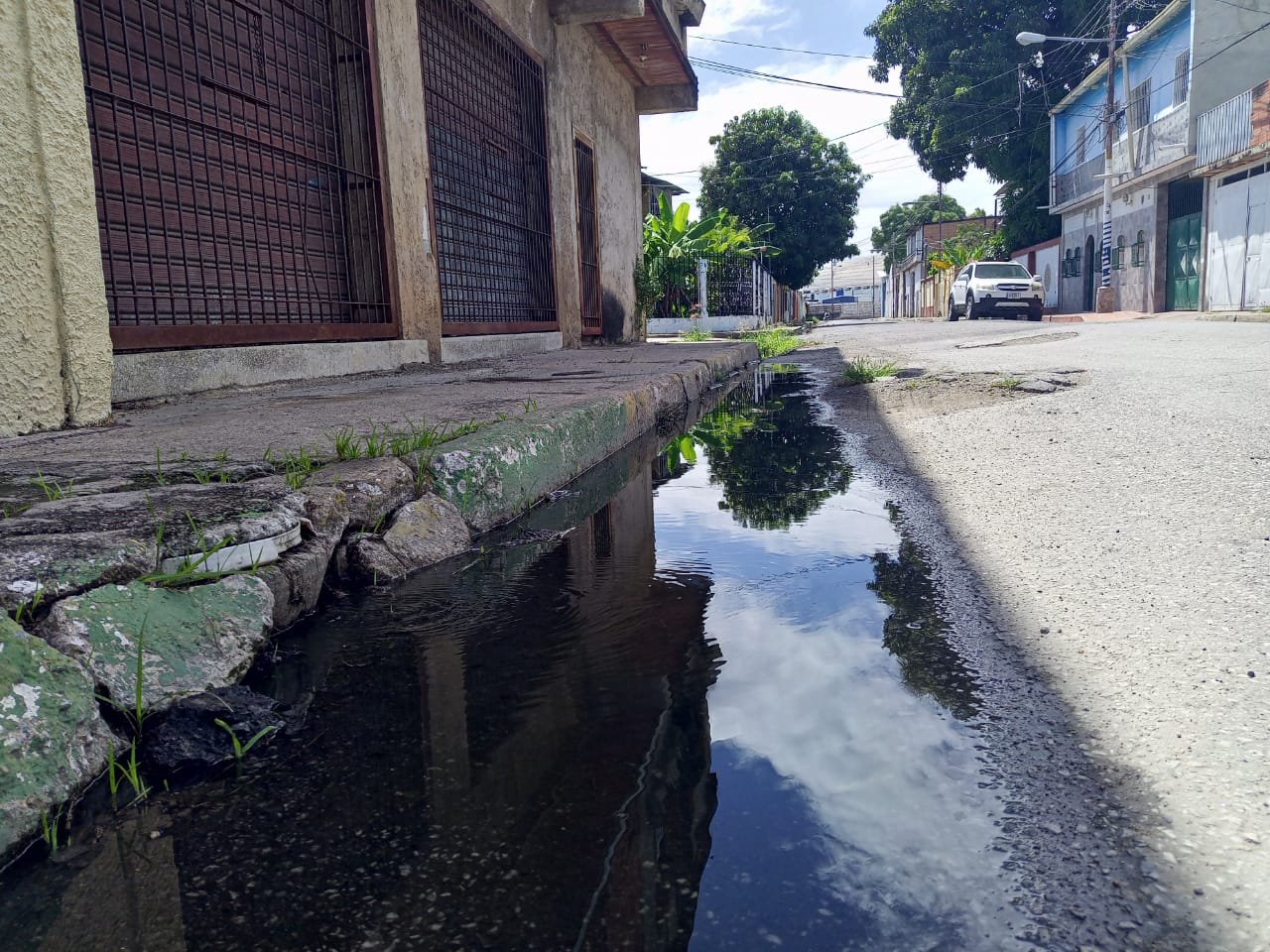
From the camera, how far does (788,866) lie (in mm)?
917

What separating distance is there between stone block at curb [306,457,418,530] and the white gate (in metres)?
18.4

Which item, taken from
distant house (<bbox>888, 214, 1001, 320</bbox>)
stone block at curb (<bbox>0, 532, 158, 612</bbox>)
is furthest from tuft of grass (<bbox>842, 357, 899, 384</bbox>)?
distant house (<bbox>888, 214, 1001, 320</bbox>)

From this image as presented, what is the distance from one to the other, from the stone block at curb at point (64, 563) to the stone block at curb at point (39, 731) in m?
0.09

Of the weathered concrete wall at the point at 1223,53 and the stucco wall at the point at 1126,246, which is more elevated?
the weathered concrete wall at the point at 1223,53

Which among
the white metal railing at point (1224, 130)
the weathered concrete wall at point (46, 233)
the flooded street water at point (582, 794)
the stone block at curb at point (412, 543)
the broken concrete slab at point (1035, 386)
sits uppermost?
the white metal railing at point (1224, 130)

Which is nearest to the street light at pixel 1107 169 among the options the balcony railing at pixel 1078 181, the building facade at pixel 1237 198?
the balcony railing at pixel 1078 181

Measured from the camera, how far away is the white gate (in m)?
16.3

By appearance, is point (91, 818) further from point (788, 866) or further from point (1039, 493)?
point (1039, 493)

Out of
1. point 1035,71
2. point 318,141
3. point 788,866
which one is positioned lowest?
point 788,866

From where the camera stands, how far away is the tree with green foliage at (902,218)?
6166 cm

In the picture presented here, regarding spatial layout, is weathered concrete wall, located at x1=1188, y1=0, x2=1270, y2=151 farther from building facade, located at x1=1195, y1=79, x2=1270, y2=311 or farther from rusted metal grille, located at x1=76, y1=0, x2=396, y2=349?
rusted metal grille, located at x1=76, y1=0, x2=396, y2=349

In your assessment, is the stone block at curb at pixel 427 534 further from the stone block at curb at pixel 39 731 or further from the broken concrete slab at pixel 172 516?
the stone block at curb at pixel 39 731

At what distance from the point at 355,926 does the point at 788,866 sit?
0.42 metres

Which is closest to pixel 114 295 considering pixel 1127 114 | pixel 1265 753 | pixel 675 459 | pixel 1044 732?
pixel 675 459
